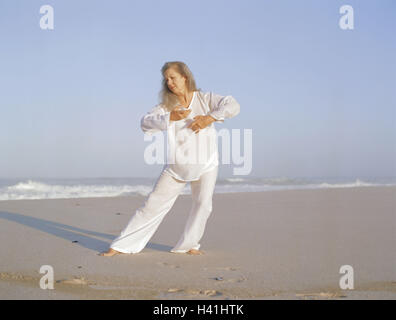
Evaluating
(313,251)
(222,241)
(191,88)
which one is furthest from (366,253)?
(191,88)

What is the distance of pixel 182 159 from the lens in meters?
3.94

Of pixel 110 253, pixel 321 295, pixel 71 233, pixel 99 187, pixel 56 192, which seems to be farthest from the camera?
pixel 99 187

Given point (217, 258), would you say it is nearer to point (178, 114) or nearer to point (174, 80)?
point (178, 114)

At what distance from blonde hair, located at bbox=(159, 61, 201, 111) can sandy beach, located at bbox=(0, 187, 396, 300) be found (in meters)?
1.42

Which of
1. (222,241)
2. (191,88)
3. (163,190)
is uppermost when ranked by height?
(191,88)

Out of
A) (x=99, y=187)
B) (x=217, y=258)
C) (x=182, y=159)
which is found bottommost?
(x=99, y=187)

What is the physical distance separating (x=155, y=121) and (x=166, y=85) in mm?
465

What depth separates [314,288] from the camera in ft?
9.39

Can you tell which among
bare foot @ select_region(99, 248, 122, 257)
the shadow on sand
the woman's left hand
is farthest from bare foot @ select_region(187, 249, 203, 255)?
the woman's left hand

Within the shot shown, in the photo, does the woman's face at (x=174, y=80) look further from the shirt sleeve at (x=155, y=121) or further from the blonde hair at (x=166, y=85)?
the shirt sleeve at (x=155, y=121)

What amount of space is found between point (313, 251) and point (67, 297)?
2.37 m

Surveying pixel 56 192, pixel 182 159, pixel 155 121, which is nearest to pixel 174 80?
pixel 155 121

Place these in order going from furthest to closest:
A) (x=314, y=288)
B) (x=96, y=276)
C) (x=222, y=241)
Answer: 1. (x=222, y=241)
2. (x=96, y=276)
3. (x=314, y=288)
